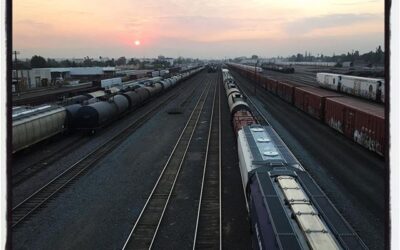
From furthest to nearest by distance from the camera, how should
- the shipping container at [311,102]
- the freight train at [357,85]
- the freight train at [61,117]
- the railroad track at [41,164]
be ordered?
the freight train at [357,85]
the shipping container at [311,102]
the freight train at [61,117]
the railroad track at [41,164]

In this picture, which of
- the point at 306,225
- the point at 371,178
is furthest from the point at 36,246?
the point at 371,178

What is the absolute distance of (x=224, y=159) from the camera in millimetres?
27281

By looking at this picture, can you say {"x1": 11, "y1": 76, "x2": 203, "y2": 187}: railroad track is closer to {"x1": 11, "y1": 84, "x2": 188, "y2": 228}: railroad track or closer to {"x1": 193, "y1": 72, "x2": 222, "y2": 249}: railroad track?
{"x1": 11, "y1": 84, "x2": 188, "y2": 228}: railroad track

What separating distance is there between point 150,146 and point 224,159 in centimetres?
768

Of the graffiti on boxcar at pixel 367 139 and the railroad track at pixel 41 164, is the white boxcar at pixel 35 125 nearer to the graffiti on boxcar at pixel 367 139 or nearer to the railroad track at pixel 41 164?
the railroad track at pixel 41 164

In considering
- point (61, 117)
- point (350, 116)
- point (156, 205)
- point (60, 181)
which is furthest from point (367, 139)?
point (61, 117)

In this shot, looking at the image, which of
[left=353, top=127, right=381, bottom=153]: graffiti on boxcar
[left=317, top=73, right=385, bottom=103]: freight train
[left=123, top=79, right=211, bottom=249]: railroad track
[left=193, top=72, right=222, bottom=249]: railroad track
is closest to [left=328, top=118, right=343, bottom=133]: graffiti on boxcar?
[left=353, top=127, right=381, bottom=153]: graffiti on boxcar

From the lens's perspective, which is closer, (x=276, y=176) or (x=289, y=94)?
(x=276, y=176)

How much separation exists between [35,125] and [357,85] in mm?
44140

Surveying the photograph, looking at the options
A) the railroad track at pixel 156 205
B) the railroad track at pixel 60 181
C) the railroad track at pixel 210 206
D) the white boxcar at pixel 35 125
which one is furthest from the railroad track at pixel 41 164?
the railroad track at pixel 210 206

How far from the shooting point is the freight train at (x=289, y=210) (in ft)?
25.9

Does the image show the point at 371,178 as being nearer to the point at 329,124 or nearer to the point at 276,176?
the point at 276,176

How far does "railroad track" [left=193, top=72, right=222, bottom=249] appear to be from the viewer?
1500 cm

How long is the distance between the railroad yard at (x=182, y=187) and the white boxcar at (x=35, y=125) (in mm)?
656
